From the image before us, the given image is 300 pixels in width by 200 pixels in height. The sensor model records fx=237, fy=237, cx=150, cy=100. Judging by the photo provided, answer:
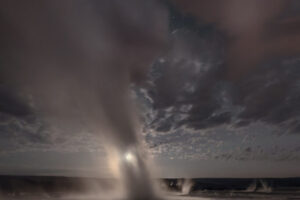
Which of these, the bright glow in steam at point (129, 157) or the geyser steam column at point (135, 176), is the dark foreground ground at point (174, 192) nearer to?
the geyser steam column at point (135, 176)

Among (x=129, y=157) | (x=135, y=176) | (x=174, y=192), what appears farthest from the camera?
(x=174, y=192)

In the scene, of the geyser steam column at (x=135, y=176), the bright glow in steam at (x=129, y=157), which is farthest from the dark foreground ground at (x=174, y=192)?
the bright glow in steam at (x=129, y=157)

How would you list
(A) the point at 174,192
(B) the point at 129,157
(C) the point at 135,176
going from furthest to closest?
(A) the point at 174,192 < (B) the point at 129,157 < (C) the point at 135,176

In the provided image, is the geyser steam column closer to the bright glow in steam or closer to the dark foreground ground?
the bright glow in steam

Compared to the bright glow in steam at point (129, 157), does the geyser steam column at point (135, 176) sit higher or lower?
lower

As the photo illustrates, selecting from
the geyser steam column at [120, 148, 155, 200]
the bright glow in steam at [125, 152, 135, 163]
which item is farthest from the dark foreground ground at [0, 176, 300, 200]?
the bright glow in steam at [125, 152, 135, 163]

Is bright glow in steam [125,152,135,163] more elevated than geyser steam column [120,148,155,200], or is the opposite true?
bright glow in steam [125,152,135,163]

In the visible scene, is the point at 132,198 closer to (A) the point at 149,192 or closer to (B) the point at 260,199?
(A) the point at 149,192

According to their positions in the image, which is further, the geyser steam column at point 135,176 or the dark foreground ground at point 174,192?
the dark foreground ground at point 174,192

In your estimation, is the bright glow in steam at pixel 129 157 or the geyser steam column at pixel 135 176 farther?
the bright glow in steam at pixel 129 157

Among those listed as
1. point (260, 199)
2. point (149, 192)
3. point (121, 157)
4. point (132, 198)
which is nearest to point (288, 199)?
point (260, 199)

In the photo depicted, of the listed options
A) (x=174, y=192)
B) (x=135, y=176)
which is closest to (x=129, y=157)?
(x=135, y=176)

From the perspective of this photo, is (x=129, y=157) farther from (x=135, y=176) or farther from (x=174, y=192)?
(x=174, y=192)
